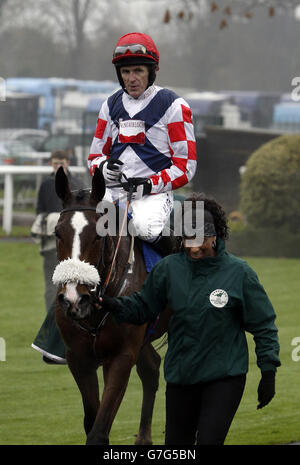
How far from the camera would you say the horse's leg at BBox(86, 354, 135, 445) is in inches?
207

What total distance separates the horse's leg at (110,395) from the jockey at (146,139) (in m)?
0.86

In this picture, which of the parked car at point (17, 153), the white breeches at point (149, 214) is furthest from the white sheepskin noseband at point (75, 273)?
the parked car at point (17, 153)

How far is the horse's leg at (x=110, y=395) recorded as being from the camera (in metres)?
5.25

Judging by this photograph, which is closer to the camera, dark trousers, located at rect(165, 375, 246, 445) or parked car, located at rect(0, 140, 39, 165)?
dark trousers, located at rect(165, 375, 246, 445)

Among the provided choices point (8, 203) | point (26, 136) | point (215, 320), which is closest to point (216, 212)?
point (215, 320)

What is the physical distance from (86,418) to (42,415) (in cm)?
194

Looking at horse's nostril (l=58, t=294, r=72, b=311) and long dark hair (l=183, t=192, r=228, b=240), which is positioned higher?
long dark hair (l=183, t=192, r=228, b=240)

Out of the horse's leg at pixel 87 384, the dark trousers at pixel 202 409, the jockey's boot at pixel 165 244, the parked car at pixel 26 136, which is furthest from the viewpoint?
the parked car at pixel 26 136

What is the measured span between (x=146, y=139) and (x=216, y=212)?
1371 mm

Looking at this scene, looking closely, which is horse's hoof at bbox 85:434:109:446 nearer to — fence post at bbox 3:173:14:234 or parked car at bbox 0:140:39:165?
fence post at bbox 3:173:14:234

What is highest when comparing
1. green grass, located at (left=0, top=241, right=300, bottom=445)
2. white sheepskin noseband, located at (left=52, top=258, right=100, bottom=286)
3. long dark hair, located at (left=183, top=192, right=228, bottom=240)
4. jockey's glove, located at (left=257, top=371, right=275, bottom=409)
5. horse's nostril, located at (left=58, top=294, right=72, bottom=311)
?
long dark hair, located at (left=183, top=192, right=228, bottom=240)

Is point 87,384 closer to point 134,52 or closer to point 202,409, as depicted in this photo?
point 202,409

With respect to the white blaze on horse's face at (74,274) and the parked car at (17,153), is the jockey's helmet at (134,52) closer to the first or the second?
the white blaze on horse's face at (74,274)

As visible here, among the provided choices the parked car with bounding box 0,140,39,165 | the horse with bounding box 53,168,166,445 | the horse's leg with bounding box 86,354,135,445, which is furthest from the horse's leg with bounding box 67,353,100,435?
the parked car with bounding box 0,140,39,165
